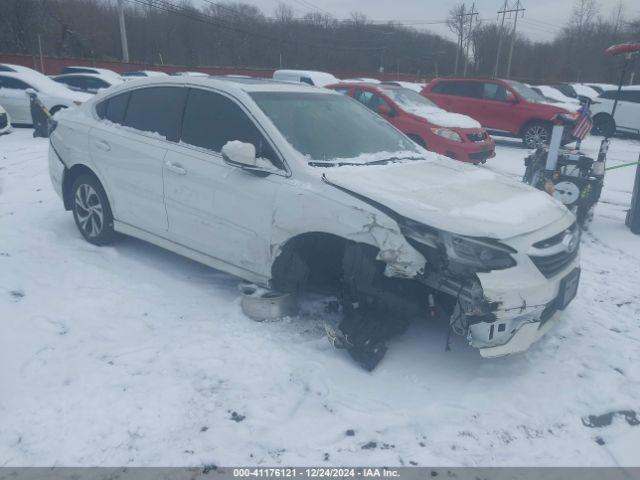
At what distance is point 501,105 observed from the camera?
546 inches

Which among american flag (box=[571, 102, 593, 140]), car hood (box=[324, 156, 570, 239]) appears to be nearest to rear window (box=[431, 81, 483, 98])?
american flag (box=[571, 102, 593, 140])

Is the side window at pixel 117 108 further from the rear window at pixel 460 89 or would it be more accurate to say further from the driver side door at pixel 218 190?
the rear window at pixel 460 89

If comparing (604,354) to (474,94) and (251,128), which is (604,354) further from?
(474,94)

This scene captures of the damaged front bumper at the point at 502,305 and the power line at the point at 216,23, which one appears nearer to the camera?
the damaged front bumper at the point at 502,305

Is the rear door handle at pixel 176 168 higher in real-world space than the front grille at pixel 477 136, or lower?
higher

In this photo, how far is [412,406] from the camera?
311 cm

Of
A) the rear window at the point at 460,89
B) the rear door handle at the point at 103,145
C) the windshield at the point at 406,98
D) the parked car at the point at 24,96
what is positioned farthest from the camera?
the rear window at the point at 460,89

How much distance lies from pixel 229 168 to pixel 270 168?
377 mm

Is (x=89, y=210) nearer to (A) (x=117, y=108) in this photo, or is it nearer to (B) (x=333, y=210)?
(A) (x=117, y=108)

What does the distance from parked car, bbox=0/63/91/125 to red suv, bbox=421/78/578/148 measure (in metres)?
9.78

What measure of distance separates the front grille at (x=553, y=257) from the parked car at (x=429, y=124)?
6364mm

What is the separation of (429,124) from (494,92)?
5.40 meters

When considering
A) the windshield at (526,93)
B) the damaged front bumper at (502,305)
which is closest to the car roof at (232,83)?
the damaged front bumper at (502,305)

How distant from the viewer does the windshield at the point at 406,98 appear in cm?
1046
